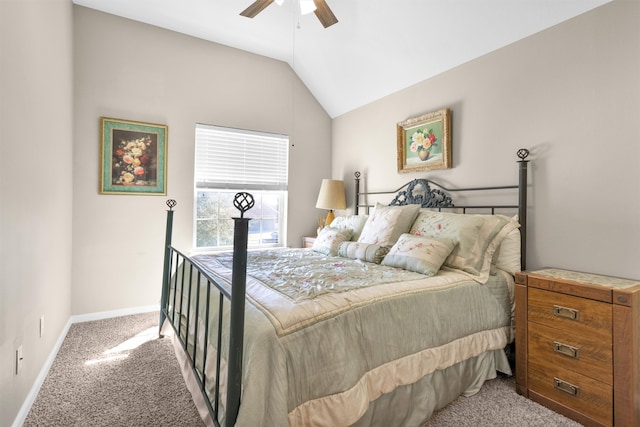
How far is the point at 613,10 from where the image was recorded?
1.95m

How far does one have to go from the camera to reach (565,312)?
5.65 feet

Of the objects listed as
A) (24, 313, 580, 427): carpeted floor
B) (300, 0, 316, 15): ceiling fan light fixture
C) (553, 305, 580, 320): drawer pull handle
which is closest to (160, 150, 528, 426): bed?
(24, 313, 580, 427): carpeted floor

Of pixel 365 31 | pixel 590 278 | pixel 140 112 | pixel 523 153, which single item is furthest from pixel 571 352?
pixel 140 112

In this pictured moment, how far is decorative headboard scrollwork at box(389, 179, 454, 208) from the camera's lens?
2.94 meters

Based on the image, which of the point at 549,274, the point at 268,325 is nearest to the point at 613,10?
the point at 549,274

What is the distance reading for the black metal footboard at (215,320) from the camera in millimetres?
1091

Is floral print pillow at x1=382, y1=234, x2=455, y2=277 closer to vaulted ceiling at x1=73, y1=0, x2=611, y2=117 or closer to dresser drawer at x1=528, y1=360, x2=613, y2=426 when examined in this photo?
dresser drawer at x1=528, y1=360, x2=613, y2=426

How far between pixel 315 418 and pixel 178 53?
3.74 meters

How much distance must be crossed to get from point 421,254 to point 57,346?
2.82m

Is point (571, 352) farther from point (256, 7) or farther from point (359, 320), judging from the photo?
point (256, 7)

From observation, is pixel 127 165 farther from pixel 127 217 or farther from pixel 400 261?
pixel 400 261

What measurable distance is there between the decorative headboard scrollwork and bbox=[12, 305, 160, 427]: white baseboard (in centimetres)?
287

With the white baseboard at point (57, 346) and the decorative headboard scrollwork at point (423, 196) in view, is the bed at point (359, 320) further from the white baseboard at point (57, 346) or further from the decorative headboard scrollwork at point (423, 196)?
the white baseboard at point (57, 346)

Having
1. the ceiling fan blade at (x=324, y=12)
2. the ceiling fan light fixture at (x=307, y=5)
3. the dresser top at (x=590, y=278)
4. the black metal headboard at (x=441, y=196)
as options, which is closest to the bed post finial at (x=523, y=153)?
the black metal headboard at (x=441, y=196)
